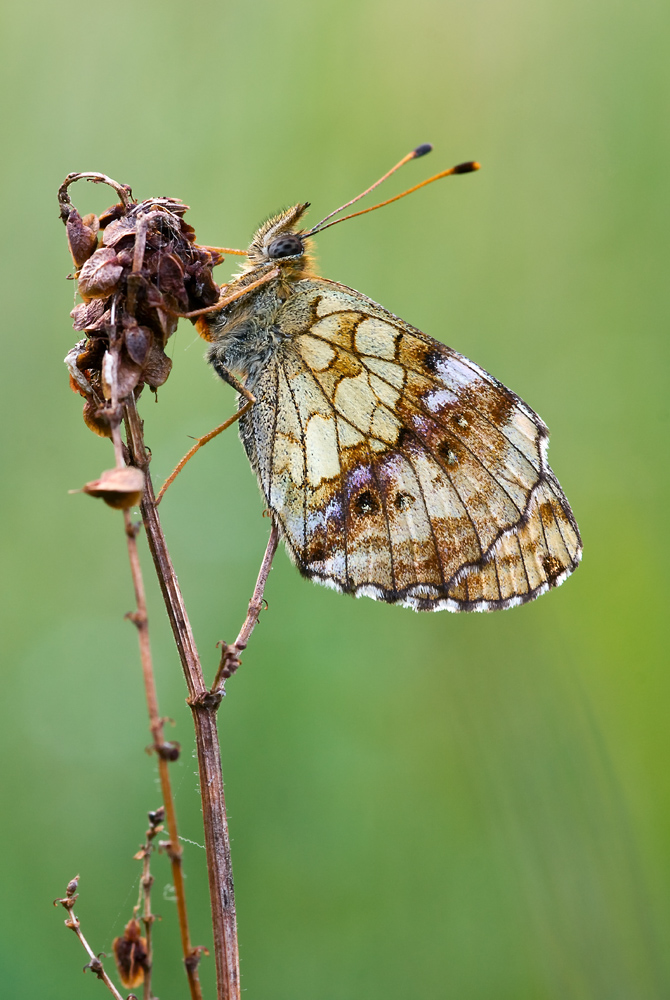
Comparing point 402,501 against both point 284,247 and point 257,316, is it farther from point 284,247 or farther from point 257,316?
point 284,247

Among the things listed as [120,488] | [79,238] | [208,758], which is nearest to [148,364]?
[79,238]

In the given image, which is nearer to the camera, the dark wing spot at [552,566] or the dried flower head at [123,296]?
the dried flower head at [123,296]

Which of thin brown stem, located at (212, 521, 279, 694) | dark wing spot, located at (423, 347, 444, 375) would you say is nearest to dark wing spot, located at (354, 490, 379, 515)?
dark wing spot, located at (423, 347, 444, 375)

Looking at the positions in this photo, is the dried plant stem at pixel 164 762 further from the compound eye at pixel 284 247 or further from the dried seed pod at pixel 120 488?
the compound eye at pixel 284 247

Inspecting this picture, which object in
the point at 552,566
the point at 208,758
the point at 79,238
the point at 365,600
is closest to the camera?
the point at 208,758

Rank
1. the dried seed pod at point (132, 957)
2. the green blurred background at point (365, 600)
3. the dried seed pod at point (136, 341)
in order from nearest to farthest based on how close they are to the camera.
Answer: the dried seed pod at point (132, 957), the dried seed pod at point (136, 341), the green blurred background at point (365, 600)

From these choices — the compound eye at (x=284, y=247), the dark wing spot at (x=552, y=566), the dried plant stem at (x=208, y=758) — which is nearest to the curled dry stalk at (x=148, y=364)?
the dried plant stem at (x=208, y=758)
